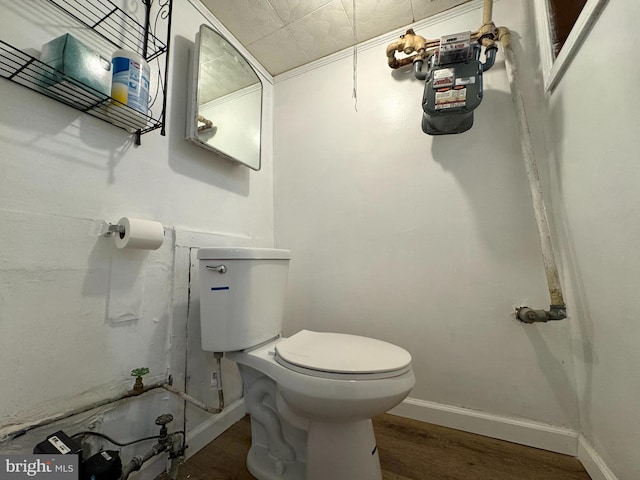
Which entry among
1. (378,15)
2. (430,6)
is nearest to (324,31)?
(378,15)

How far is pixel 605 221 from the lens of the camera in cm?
73

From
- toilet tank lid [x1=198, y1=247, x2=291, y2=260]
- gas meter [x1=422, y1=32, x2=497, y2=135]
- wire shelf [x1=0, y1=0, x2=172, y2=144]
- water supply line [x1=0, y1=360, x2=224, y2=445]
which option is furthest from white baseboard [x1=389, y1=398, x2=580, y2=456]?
wire shelf [x1=0, y1=0, x2=172, y2=144]

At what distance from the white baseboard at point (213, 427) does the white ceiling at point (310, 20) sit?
1790 millimetres

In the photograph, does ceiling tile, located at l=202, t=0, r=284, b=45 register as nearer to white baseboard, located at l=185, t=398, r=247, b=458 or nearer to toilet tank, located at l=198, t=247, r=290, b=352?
toilet tank, located at l=198, t=247, r=290, b=352

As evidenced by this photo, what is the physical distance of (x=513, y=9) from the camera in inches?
45.0

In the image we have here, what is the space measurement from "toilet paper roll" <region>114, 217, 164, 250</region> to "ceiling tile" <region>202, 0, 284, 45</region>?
1101 millimetres

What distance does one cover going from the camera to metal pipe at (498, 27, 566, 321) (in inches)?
35.4

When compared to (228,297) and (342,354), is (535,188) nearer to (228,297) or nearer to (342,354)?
(342,354)

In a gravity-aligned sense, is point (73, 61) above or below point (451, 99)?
below

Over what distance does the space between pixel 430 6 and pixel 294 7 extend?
0.63 m

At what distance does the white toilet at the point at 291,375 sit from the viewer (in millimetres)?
683
